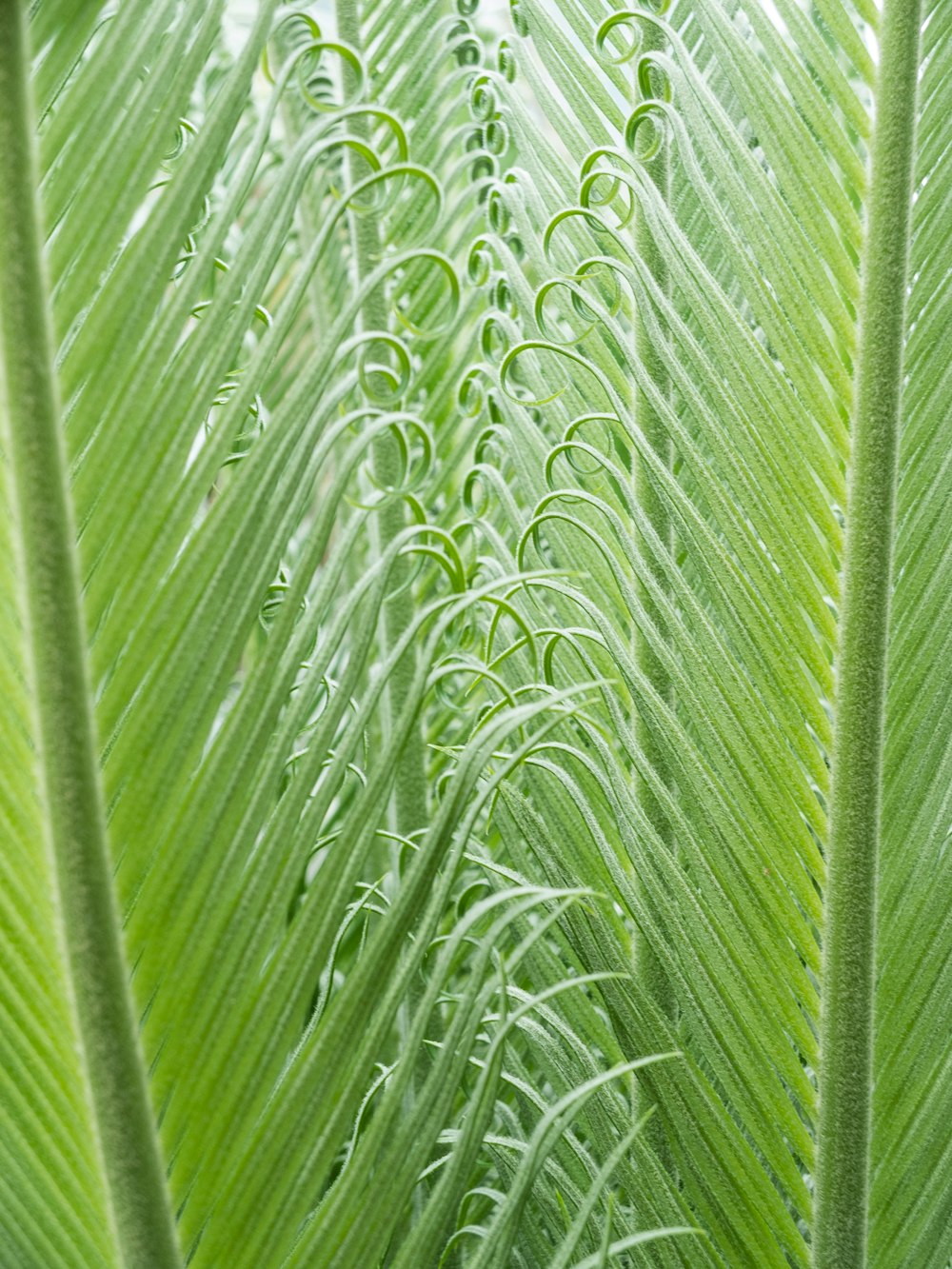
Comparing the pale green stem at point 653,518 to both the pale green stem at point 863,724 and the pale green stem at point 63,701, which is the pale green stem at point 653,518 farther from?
the pale green stem at point 63,701

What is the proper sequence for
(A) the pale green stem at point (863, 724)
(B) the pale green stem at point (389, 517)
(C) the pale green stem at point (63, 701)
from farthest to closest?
(B) the pale green stem at point (389, 517) → (A) the pale green stem at point (863, 724) → (C) the pale green stem at point (63, 701)

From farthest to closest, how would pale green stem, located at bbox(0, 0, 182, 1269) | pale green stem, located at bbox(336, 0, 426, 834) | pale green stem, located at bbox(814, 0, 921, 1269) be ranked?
pale green stem, located at bbox(336, 0, 426, 834)
pale green stem, located at bbox(814, 0, 921, 1269)
pale green stem, located at bbox(0, 0, 182, 1269)

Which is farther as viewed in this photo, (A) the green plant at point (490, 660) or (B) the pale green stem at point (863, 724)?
(B) the pale green stem at point (863, 724)

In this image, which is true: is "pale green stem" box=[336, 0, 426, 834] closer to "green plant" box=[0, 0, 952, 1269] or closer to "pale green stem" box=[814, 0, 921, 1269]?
"green plant" box=[0, 0, 952, 1269]

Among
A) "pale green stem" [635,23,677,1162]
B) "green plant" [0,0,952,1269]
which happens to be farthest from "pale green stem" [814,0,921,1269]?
"pale green stem" [635,23,677,1162]

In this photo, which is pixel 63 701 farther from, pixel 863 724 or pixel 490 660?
pixel 863 724

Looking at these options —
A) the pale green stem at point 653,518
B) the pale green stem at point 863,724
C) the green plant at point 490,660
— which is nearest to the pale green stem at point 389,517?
the green plant at point 490,660

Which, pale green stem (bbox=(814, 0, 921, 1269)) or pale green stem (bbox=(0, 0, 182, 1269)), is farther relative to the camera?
pale green stem (bbox=(814, 0, 921, 1269))

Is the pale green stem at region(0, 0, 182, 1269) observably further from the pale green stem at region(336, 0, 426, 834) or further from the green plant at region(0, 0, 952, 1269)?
the pale green stem at region(336, 0, 426, 834)

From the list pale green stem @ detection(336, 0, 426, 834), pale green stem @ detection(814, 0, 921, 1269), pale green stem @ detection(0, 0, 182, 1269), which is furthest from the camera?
pale green stem @ detection(336, 0, 426, 834)
